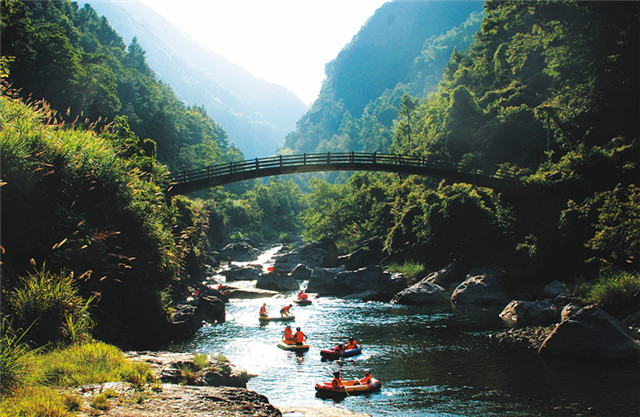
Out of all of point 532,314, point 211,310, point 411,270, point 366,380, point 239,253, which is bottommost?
point 239,253

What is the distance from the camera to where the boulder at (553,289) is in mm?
25653

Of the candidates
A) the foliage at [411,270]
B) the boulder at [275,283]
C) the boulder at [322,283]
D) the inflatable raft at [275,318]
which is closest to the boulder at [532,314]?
the inflatable raft at [275,318]

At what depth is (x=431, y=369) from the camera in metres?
16.6

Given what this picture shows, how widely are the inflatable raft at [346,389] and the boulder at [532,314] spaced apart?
1105 centimetres

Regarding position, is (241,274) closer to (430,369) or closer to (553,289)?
(553,289)

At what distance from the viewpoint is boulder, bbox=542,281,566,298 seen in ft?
84.2

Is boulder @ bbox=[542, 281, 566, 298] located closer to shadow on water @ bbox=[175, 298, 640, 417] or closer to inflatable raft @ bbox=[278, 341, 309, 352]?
shadow on water @ bbox=[175, 298, 640, 417]

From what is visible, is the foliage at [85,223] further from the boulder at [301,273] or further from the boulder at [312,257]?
the boulder at [312,257]

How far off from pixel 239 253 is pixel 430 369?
160 feet

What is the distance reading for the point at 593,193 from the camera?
27.9 meters

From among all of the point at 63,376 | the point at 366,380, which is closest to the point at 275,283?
the point at 366,380

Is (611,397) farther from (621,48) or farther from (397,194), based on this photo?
(397,194)

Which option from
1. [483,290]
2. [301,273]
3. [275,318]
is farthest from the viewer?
[301,273]

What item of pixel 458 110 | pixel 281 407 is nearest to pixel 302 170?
pixel 281 407
